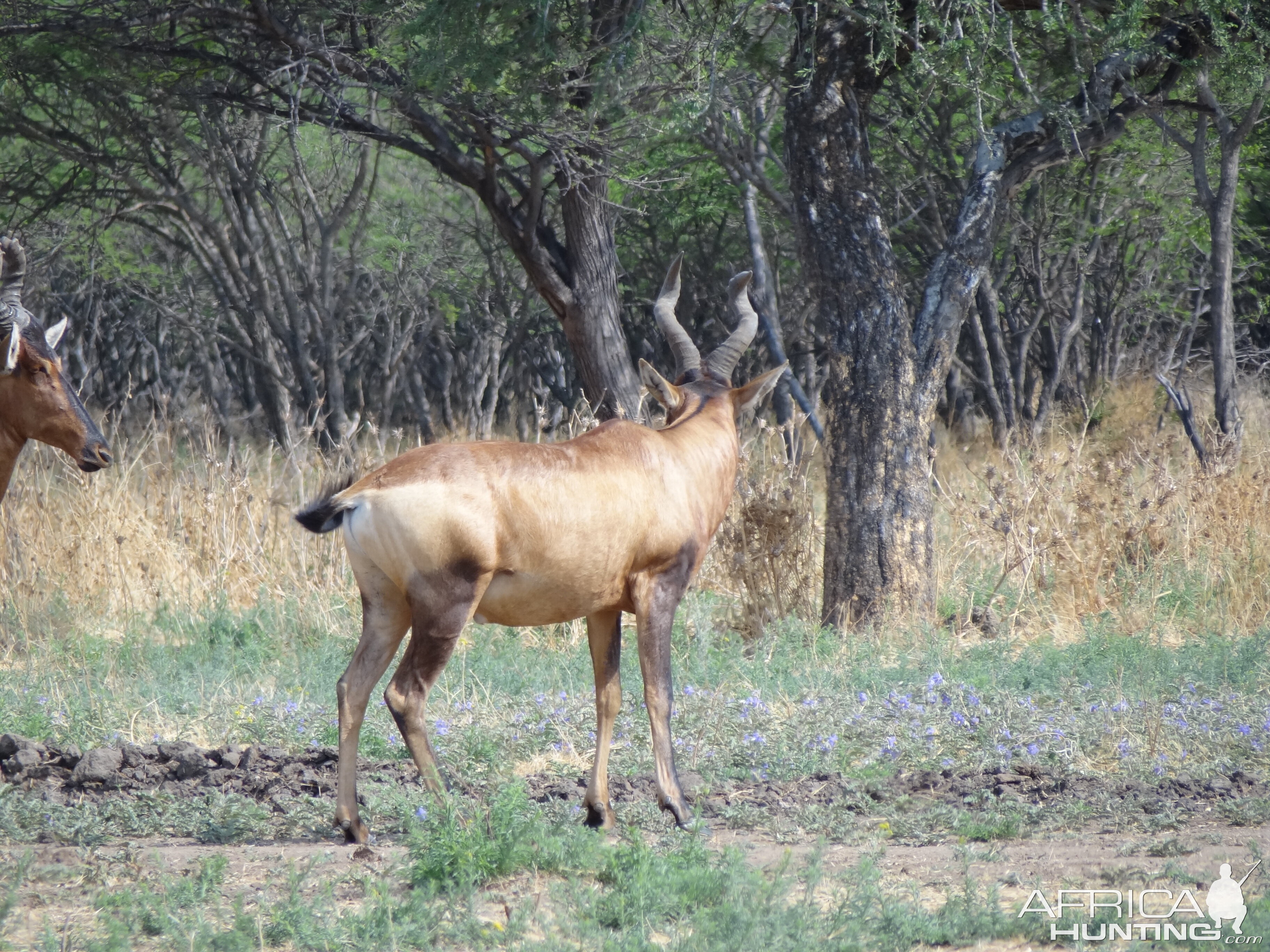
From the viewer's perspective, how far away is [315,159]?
17.6m

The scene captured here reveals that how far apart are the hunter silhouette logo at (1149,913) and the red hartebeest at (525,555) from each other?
1474 millimetres

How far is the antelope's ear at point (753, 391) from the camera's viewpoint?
5809 mm

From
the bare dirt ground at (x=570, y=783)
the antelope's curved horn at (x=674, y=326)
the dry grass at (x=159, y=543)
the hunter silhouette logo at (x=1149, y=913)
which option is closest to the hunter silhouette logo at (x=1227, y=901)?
the hunter silhouette logo at (x=1149, y=913)

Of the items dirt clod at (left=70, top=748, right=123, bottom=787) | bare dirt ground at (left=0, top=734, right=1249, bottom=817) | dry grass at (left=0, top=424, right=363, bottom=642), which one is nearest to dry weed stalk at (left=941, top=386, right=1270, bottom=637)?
bare dirt ground at (left=0, top=734, right=1249, bottom=817)

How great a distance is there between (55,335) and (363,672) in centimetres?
277

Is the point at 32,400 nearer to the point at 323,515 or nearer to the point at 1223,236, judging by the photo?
the point at 323,515

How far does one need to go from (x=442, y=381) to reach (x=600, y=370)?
19.6 meters

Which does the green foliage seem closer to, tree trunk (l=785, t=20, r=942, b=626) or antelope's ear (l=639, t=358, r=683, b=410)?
antelope's ear (l=639, t=358, r=683, b=410)

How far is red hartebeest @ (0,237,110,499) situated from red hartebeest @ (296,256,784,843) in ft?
6.66

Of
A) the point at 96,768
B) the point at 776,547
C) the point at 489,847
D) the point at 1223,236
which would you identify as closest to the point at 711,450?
the point at 489,847

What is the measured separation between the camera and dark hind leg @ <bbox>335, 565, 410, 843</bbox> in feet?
15.8

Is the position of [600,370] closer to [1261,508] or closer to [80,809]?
[1261,508]

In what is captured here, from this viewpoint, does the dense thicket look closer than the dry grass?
Yes

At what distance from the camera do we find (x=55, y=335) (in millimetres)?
6391
